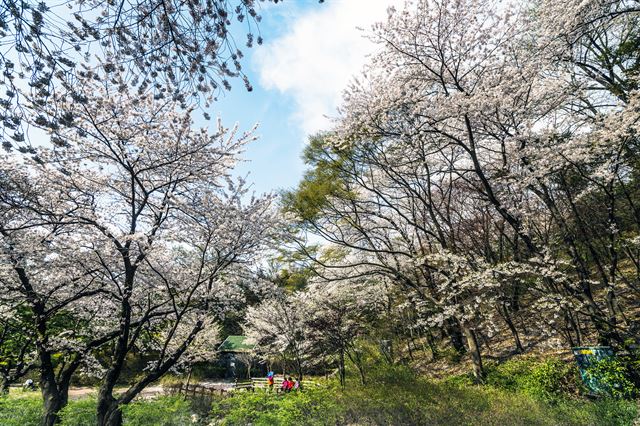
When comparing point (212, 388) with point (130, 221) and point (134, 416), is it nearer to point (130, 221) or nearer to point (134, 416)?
point (134, 416)

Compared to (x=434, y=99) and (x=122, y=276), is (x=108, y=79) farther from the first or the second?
(x=434, y=99)

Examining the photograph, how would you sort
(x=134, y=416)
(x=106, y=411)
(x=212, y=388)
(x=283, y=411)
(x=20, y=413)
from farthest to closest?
(x=212, y=388)
(x=20, y=413)
(x=134, y=416)
(x=283, y=411)
(x=106, y=411)

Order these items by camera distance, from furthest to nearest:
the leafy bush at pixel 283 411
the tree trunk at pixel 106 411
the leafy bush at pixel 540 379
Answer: the leafy bush at pixel 540 379
the leafy bush at pixel 283 411
the tree trunk at pixel 106 411

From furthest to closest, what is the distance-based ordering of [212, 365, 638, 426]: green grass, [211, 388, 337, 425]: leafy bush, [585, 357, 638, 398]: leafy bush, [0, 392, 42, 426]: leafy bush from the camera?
[0, 392, 42, 426]: leafy bush < [585, 357, 638, 398]: leafy bush < [211, 388, 337, 425]: leafy bush < [212, 365, 638, 426]: green grass

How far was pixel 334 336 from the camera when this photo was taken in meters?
12.9

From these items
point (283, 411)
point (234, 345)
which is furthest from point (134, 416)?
point (234, 345)

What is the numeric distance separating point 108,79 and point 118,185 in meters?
5.00

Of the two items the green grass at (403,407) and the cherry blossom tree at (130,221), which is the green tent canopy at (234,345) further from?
the cherry blossom tree at (130,221)

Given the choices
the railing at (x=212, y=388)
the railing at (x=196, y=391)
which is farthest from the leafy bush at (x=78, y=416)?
the railing at (x=196, y=391)

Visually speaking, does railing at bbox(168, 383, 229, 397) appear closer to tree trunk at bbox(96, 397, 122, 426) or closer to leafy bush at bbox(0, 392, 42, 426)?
leafy bush at bbox(0, 392, 42, 426)

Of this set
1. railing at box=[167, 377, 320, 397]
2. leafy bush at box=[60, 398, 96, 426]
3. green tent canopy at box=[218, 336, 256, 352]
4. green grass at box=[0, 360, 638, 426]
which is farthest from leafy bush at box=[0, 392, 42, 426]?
green tent canopy at box=[218, 336, 256, 352]

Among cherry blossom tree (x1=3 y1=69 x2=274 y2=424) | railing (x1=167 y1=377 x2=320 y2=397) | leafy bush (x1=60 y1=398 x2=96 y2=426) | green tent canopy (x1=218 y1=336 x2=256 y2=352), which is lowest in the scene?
railing (x1=167 y1=377 x2=320 y2=397)

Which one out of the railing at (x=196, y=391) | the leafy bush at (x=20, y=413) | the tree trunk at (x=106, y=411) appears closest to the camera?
the tree trunk at (x=106, y=411)

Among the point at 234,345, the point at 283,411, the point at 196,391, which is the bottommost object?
the point at 196,391
